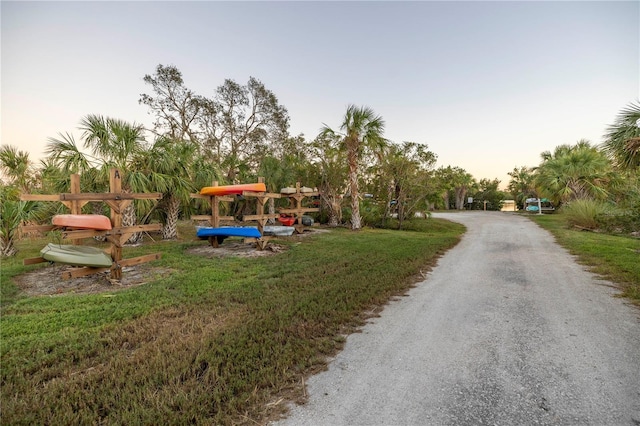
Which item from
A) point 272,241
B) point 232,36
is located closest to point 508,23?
point 232,36

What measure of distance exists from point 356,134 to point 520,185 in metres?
30.2

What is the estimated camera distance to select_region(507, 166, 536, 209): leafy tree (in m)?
33.1

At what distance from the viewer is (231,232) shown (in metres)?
9.30

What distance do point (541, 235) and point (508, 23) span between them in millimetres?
9426

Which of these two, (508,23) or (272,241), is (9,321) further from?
(508,23)

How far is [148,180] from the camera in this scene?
32.1 feet

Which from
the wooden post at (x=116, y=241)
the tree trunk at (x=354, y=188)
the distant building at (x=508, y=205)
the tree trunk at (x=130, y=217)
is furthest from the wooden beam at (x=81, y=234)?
the distant building at (x=508, y=205)

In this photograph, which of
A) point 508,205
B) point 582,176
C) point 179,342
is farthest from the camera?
point 508,205

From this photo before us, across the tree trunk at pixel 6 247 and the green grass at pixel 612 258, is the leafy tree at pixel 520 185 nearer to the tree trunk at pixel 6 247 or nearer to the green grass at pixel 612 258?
the green grass at pixel 612 258

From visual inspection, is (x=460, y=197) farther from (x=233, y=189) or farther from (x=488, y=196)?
(x=233, y=189)

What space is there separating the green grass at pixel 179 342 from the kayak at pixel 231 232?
2744 millimetres

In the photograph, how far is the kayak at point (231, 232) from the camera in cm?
912

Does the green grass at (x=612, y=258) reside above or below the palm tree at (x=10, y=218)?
below

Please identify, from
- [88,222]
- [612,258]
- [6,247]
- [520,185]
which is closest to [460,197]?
[520,185]
